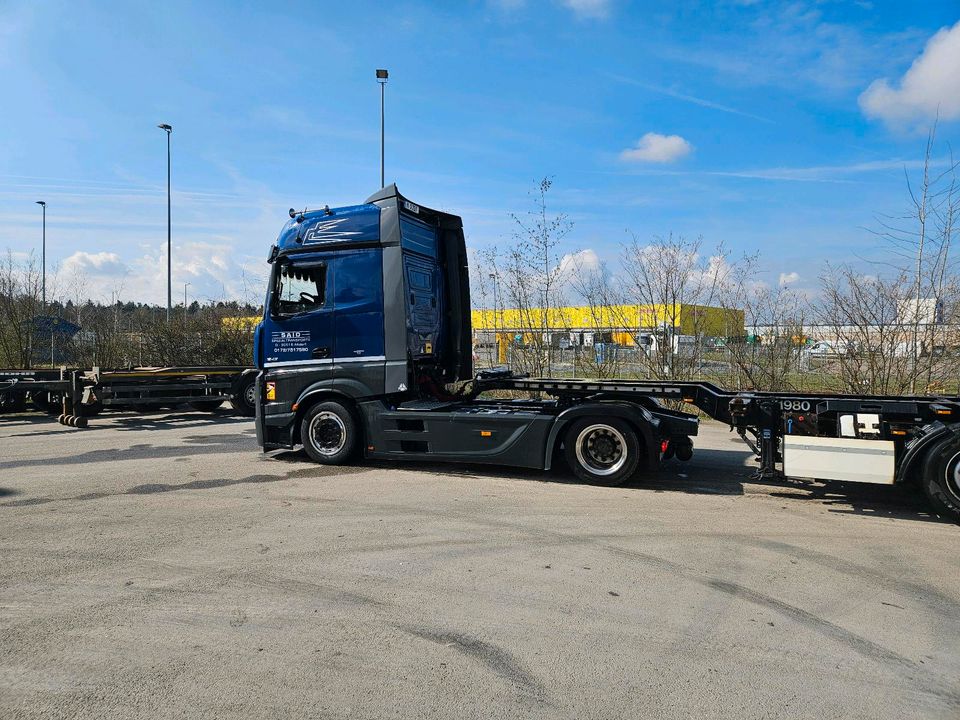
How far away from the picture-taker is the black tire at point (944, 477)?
19.5ft

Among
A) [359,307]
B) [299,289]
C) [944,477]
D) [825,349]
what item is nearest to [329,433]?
[359,307]

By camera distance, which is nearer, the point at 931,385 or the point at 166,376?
the point at 931,385

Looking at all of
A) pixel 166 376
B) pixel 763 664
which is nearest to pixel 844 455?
pixel 763 664

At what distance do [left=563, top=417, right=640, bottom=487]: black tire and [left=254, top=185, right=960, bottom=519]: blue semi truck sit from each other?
0.5 inches

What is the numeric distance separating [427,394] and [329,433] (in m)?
1.40

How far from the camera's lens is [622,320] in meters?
15.7

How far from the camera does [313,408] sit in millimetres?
8820

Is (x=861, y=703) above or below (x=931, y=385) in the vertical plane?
below

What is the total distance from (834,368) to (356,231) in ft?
32.7

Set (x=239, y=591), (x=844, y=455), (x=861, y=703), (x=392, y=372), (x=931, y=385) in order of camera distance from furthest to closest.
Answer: (x=931, y=385), (x=392, y=372), (x=844, y=455), (x=239, y=591), (x=861, y=703)

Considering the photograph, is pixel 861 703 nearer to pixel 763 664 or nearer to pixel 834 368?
pixel 763 664

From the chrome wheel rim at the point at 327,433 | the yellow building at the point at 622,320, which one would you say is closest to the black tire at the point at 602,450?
the chrome wheel rim at the point at 327,433

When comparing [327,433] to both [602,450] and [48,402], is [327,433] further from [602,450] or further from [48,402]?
[48,402]

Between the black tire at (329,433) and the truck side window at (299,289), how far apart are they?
4.33 feet
